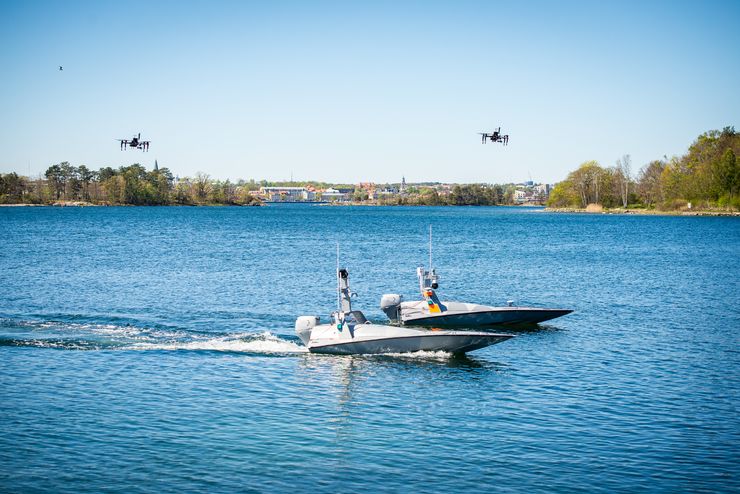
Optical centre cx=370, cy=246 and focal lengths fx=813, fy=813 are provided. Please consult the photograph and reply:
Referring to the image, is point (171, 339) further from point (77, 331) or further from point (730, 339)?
point (730, 339)

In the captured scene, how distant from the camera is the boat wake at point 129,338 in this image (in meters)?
35.0

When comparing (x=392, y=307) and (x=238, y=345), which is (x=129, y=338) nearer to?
(x=238, y=345)

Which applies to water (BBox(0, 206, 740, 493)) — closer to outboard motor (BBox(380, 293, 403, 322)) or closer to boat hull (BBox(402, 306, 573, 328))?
boat hull (BBox(402, 306, 573, 328))

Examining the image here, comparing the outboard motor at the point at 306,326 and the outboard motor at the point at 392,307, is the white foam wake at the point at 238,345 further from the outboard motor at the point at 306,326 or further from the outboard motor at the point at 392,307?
the outboard motor at the point at 392,307

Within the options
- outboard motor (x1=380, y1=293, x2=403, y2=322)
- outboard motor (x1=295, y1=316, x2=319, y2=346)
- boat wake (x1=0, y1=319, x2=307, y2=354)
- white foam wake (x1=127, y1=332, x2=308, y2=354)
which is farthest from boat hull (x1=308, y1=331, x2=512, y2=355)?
outboard motor (x1=380, y1=293, x2=403, y2=322)

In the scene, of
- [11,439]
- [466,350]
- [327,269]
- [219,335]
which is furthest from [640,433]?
[327,269]

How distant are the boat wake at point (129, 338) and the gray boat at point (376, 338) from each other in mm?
Result: 1800

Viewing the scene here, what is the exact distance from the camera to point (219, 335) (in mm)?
38625

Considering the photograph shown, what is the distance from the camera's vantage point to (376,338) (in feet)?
107

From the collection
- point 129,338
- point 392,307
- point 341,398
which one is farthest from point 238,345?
point 341,398

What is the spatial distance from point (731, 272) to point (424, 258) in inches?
1190

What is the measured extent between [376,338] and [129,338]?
40.3ft

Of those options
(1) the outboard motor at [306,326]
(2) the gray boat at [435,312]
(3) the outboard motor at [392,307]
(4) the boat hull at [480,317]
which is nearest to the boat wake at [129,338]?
(1) the outboard motor at [306,326]

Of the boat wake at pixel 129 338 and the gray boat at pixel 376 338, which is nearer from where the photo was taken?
the gray boat at pixel 376 338
